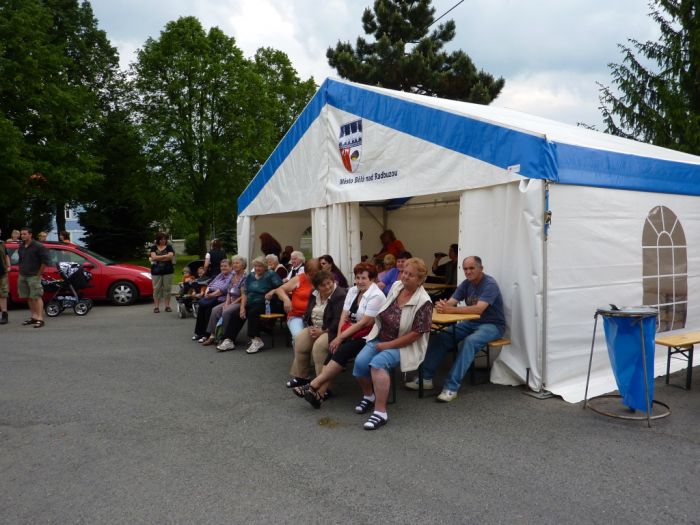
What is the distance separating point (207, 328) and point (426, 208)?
17.4 feet

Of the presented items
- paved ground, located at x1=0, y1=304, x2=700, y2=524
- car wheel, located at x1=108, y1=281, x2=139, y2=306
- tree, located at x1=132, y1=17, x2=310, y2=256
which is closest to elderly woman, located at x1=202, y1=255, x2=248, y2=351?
paved ground, located at x1=0, y1=304, x2=700, y2=524

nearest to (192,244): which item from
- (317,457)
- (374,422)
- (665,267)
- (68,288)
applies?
(68,288)

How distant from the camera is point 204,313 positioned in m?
7.94

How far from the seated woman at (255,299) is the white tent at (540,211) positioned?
104 centimetres

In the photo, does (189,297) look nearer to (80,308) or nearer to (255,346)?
(80,308)

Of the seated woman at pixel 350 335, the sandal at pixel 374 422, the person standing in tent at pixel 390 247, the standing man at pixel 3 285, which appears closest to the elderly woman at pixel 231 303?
the person standing in tent at pixel 390 247

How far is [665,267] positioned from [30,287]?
378 inches

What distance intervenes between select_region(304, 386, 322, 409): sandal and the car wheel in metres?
8.70

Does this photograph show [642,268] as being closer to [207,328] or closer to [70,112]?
[207,328]

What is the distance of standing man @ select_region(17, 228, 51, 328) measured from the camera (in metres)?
9.35

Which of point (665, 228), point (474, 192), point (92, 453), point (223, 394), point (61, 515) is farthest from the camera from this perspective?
point (665, 228)

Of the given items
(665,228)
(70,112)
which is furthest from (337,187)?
(70,112)

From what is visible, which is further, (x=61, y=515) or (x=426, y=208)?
(x=426, y=208)

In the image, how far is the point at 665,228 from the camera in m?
6.18
